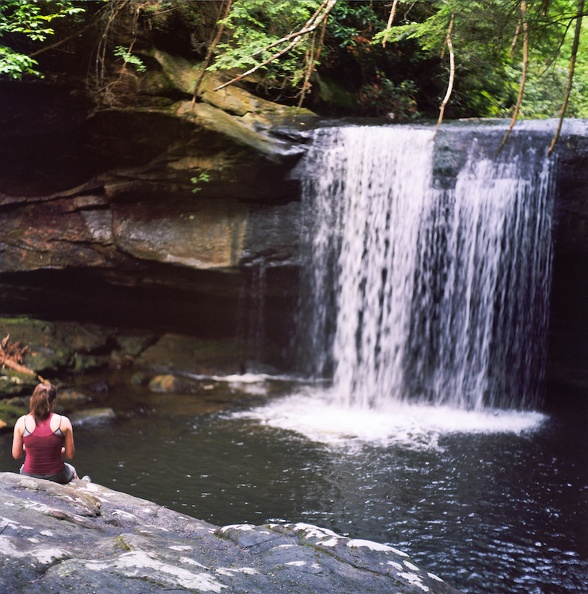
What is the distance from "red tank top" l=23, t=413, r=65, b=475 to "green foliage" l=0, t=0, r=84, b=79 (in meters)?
4.97

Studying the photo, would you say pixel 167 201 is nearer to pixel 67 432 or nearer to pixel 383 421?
pixel 383 421

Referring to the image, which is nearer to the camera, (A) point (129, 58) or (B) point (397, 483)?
(B) point (397, 483)

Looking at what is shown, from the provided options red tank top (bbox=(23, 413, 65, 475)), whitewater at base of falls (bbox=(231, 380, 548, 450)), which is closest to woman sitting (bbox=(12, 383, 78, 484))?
red tank top (bbox=(23, 413, 65, 475))

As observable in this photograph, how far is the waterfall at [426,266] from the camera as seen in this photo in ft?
29.2

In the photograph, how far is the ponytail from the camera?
4.61m

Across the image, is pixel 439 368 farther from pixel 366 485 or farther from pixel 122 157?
pixel 122 157

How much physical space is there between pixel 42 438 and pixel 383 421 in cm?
490

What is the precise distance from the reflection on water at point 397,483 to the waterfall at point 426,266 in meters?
1.42

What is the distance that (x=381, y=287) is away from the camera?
954 centimetres

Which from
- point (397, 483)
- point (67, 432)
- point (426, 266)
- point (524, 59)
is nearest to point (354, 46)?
Answer: point (426, 266)

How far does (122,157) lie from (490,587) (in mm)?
7372

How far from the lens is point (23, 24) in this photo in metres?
8.52

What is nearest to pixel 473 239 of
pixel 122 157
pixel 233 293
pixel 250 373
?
pixel 233 293

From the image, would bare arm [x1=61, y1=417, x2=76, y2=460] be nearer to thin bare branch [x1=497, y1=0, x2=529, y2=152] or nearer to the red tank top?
the red tank top
